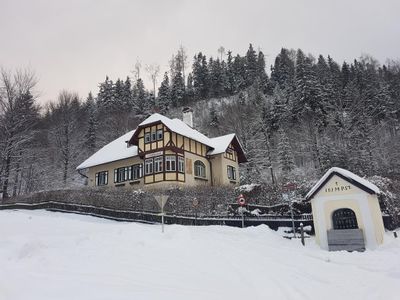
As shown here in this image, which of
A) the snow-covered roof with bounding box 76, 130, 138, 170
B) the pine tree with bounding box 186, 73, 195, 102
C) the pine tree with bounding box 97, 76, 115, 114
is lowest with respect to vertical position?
the snow-covered roof with bounding box 76, 130, 138, 170

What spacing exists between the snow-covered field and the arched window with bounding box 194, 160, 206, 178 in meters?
19.6

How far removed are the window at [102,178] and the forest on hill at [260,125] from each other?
19.0ft

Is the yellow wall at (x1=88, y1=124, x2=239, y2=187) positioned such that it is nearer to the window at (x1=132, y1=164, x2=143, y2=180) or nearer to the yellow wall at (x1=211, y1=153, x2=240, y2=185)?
the yellow wall at (x1=211, y1=153, x2=240, y2=185)

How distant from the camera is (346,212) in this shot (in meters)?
14.8

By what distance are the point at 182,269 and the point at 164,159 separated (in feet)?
71.7

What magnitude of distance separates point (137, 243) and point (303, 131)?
1495 inches

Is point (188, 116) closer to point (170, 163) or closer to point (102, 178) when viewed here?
point (170, 163)

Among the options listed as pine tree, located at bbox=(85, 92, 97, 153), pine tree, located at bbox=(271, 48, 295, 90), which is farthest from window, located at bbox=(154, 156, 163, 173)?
pine tree, located at bbox=(271, 48, 295, 90)

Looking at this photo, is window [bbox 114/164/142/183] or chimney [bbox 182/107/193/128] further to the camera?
chimney [bbox 182/107/193/128]

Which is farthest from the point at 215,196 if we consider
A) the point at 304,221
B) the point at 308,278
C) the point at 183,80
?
the point at 183,80

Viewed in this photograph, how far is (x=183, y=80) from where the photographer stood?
80.5 m

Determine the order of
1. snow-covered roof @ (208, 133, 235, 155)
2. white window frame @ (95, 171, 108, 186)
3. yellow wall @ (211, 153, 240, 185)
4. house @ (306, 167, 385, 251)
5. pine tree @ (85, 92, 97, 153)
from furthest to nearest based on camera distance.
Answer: pine tree @ (85, 92, 97, 153) → white window frame @ (95, 171, 108, 186) → snow-covered roof @ (208, 133, 235, 155) → yellow wall @ (211, 153, 240, 185) → house @ (306, 167, 385, 251)

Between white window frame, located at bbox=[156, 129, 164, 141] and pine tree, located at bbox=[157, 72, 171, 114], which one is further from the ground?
pine tree, located at bbox=[157, 72, 171, 114]

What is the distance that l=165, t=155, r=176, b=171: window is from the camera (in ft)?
99.9
